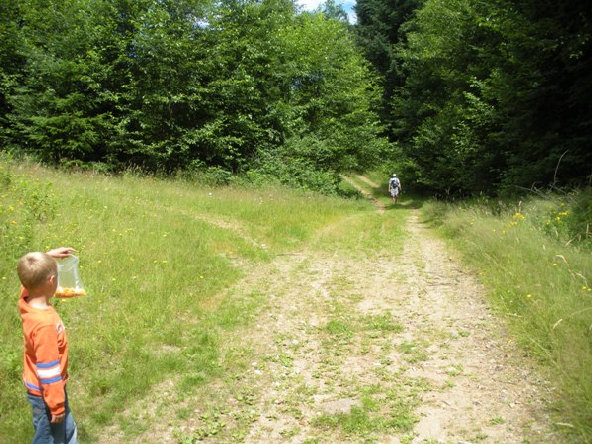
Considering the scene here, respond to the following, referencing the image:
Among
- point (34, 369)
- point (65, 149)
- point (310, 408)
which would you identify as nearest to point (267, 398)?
point (310, 408)

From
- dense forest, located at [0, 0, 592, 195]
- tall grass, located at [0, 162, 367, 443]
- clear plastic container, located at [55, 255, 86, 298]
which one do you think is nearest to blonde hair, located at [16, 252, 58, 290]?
clear plastic container, located at [55, 255, 86, 298]

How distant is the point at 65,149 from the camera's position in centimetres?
1867

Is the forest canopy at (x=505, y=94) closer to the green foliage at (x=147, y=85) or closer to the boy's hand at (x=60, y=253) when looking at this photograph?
the green foliage at (x=147, y=85)

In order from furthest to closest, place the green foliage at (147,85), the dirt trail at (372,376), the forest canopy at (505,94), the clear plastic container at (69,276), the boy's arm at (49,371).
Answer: the green foliage at (147,85) < the forest canopy at (505,94) < the dirt trail at (372,376) < the clear plastic container at (69,276) < the boy's arm at (49,371)

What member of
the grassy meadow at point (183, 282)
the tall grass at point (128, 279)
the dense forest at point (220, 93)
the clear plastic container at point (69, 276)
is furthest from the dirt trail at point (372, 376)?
the dense forest at point (220, 93)

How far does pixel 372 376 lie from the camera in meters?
4.63

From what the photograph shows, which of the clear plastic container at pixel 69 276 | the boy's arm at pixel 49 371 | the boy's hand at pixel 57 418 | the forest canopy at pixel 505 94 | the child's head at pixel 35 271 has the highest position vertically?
the forest canopy at pixel 505 94

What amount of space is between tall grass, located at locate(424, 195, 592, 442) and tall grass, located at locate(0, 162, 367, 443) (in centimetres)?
340

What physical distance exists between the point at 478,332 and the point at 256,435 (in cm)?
316

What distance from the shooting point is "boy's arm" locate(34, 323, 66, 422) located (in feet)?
9.31

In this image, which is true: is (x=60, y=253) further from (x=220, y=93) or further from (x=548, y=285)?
(x=220, y=93)

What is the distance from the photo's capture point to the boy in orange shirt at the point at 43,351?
2.85 m

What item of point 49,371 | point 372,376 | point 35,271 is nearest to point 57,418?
point 49,371

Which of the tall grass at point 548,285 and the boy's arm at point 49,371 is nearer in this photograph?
the boy's arm at point 49,371
